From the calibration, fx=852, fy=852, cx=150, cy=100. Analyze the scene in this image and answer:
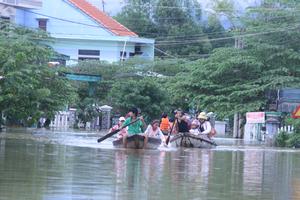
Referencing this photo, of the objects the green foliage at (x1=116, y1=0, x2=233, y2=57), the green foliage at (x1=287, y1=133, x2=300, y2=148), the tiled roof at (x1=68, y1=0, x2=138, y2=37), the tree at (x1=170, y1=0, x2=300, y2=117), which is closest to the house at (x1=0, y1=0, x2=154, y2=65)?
the tiled roof at (x1=68, y1=0, x2=138, y2=37)

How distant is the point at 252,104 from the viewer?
164 feet

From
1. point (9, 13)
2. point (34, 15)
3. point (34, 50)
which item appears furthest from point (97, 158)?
point (34, 15)

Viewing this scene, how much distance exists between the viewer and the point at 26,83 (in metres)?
34.9

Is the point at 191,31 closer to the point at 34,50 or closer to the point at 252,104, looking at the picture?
the point at 252,104

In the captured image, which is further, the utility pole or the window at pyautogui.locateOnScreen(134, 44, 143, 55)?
the window at pyautogui.locateOnScreen(134, 44, 143, 55)

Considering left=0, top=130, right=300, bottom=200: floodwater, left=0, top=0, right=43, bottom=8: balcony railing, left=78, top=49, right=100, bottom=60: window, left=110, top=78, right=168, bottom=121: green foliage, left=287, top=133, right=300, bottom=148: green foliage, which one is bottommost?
left=0, top=130, right=300, bottom=200: floodwater

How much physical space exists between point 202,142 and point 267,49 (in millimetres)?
17256

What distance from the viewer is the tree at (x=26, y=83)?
33031mm

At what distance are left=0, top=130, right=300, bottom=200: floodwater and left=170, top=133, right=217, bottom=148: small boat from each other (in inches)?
328

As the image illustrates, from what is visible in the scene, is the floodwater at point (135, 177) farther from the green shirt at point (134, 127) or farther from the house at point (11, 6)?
the house at point (11, 6)

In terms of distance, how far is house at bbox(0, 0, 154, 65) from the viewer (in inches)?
2825

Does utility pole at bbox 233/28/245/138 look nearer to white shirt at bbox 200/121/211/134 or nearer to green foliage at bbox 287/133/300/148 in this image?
green foliage at bbox 287/133/300/148

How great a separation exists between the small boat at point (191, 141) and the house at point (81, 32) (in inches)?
1452

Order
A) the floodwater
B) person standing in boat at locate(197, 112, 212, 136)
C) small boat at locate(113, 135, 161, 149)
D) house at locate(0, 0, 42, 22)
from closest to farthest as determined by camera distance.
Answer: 1. the floodwater
2. small boat at locate(113, 135, 161, 149)
3. person standing in boat at locate(197, 112, 212, 136)
4. house at locate(0, 0, 42, 22)
